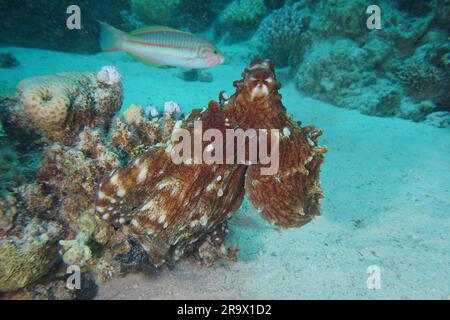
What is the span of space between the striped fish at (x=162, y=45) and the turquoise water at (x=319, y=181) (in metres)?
0.11

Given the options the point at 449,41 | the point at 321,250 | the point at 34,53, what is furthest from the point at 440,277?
the point at 34,53

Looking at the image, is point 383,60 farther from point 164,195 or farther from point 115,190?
point 115,190

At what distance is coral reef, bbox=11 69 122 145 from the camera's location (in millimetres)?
2799

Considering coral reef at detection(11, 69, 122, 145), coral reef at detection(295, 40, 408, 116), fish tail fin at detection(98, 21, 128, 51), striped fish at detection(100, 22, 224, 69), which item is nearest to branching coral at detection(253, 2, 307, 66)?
coral reef at detection(295, 40, 408, 116)

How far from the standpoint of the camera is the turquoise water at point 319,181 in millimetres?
2656

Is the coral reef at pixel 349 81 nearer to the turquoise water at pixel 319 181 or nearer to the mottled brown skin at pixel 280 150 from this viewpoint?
the turquoise water at pixel 319 181

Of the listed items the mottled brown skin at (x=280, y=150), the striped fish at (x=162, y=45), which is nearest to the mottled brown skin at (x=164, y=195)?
the mottled brown skin at (x=280, y=150)

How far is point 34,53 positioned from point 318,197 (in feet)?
39.4

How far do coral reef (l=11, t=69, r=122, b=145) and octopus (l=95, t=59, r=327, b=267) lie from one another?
89 centimetres

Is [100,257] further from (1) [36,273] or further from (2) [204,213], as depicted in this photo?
(2) [204,213]

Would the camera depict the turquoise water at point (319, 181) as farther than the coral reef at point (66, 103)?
No

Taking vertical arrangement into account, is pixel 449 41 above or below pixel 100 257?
above

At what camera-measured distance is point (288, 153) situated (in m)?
2.42

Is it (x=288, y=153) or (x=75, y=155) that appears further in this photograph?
(x=75, y=155)
